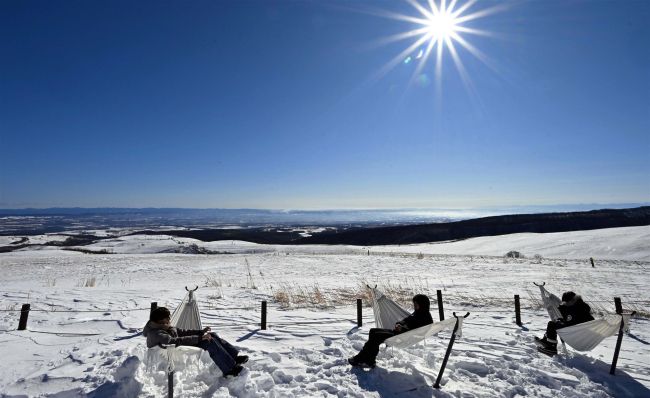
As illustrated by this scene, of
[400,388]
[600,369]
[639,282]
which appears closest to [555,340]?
[600,369]

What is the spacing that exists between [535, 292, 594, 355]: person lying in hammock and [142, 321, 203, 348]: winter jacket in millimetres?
6514

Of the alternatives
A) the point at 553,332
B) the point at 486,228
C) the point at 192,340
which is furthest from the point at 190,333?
the point at 486,228

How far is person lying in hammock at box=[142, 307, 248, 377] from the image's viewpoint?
4.83 m

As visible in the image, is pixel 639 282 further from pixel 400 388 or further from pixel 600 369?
pixel 400 388

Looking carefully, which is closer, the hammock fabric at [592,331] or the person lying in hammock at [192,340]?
the person lying in hammock at [192,340]

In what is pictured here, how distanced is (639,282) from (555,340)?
1496cm

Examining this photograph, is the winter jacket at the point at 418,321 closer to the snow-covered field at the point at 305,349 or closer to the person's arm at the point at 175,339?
the snow-covered field at the point at 305,349

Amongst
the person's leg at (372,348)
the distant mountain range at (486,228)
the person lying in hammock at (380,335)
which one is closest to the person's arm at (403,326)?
the person lying in hammock at (380,335)

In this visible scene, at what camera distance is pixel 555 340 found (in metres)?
6.33

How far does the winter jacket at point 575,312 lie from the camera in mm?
6152

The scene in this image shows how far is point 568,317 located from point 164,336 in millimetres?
7164

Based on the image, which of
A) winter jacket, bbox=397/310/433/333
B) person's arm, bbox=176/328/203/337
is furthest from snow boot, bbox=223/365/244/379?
winter jacket, bbox=397/310/433/333

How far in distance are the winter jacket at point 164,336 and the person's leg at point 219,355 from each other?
15 centimetres

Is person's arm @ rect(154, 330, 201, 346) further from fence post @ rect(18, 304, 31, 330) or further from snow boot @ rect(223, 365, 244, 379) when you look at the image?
fence post @ rect(18, 304, 31, 330)
